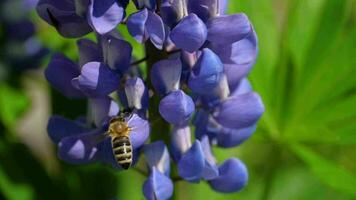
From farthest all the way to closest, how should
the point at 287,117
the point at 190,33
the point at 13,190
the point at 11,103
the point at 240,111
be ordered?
the point at 11,103
the point at 13,190
the point at 287,117
the point at 240,111
the point at 190,33

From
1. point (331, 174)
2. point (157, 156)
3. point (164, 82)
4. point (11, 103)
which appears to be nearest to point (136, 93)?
point (164, 82)

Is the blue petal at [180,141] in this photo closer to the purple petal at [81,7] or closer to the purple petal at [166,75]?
the purple petal at [166,75]

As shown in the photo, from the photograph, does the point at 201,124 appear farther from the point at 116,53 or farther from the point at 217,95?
the point at 116,53

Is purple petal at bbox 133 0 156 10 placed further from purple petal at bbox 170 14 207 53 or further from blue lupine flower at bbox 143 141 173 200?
blue lupine flower at bbox 143 141 173 200

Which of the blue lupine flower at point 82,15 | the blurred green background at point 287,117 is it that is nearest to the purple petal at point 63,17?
the blue lupine flower at point 82,15

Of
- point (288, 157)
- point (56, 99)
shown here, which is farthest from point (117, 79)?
point (288, 157)

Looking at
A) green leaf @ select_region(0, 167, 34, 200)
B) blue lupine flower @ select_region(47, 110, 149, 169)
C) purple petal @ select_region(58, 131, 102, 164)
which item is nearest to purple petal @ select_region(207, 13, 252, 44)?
blue lupine flower @ select_region(47, 110, 149, 169)
